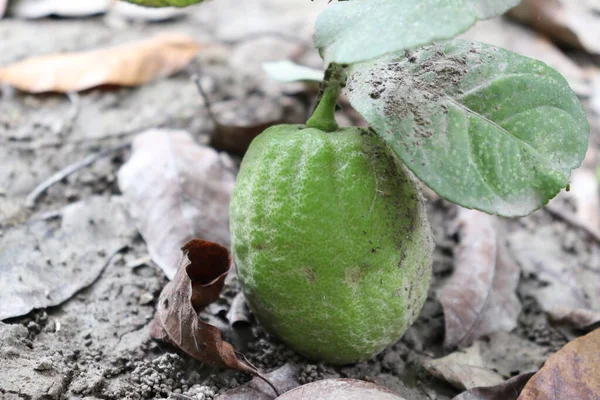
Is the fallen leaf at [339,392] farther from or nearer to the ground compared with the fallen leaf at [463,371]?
farther from the ground

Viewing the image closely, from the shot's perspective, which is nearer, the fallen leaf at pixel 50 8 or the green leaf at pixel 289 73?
the green leaf at pixel 289 73

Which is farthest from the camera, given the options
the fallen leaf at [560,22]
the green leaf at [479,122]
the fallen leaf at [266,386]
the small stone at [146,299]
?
the fallen leaf at [560,22]

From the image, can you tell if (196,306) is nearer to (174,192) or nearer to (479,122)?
(174,192)

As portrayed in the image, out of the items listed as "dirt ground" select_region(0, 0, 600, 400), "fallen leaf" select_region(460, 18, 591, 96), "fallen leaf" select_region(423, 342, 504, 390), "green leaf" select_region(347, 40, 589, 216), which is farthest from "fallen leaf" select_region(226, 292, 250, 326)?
"fallen leaf" select_region(460, 18, 591, 96)

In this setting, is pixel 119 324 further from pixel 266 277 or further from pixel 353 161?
pixel 353 161

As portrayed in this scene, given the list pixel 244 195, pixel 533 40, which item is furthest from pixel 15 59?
pixel 533 40

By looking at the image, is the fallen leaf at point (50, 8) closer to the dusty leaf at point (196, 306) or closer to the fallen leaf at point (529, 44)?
the fallen leaf at point (529, 44)

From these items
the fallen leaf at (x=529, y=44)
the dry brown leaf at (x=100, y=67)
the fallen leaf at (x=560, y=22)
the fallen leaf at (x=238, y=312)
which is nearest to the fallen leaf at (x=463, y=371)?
the fallen leaf at (x=238, y=312)

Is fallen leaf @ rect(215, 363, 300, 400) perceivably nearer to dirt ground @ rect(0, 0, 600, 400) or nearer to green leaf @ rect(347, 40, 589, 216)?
dirt ground @ rect(0, 0, 600, 400)
